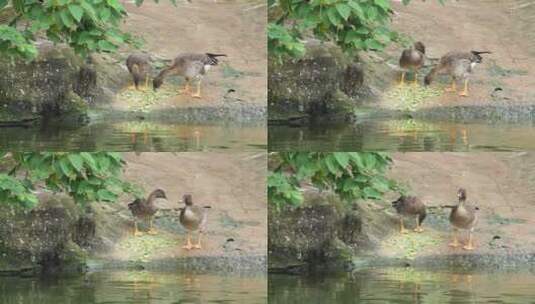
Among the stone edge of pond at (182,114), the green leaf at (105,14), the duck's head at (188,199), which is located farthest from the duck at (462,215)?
the green leaf at (105,14)

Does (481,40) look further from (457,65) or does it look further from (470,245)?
(470,245)

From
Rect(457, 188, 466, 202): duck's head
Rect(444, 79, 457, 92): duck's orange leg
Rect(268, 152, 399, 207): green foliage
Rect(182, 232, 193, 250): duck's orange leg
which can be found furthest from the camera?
Rect(444, 79, 457, 92): duck's orange leg

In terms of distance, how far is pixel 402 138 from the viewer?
1001 cm

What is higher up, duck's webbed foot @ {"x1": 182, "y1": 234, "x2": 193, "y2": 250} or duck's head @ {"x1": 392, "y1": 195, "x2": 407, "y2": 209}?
duck's head @ {"x1": 392, "y1": 195, "x2": 407, "y2": 209}

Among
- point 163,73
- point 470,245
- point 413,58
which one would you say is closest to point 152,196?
point 163,73

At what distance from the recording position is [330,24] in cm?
988

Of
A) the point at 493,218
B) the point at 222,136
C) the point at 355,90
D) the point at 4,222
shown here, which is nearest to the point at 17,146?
the point at 4,222

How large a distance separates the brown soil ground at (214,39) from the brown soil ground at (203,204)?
1.48ft

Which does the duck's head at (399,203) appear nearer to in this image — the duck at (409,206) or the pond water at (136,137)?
the duck at (409,206)

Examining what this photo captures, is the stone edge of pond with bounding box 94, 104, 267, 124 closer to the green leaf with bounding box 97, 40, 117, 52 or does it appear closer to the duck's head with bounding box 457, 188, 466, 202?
the green leaf with bounding box 97, 40, 117, 52

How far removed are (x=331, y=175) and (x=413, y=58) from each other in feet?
3.37

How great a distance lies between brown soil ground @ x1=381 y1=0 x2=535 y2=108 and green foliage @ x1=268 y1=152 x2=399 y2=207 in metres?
0.73

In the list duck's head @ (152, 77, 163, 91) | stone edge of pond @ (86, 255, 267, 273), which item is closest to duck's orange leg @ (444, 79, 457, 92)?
stone edge of pond @ (86, 255, 267, 273)

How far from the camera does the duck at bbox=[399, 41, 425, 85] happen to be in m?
10.2
